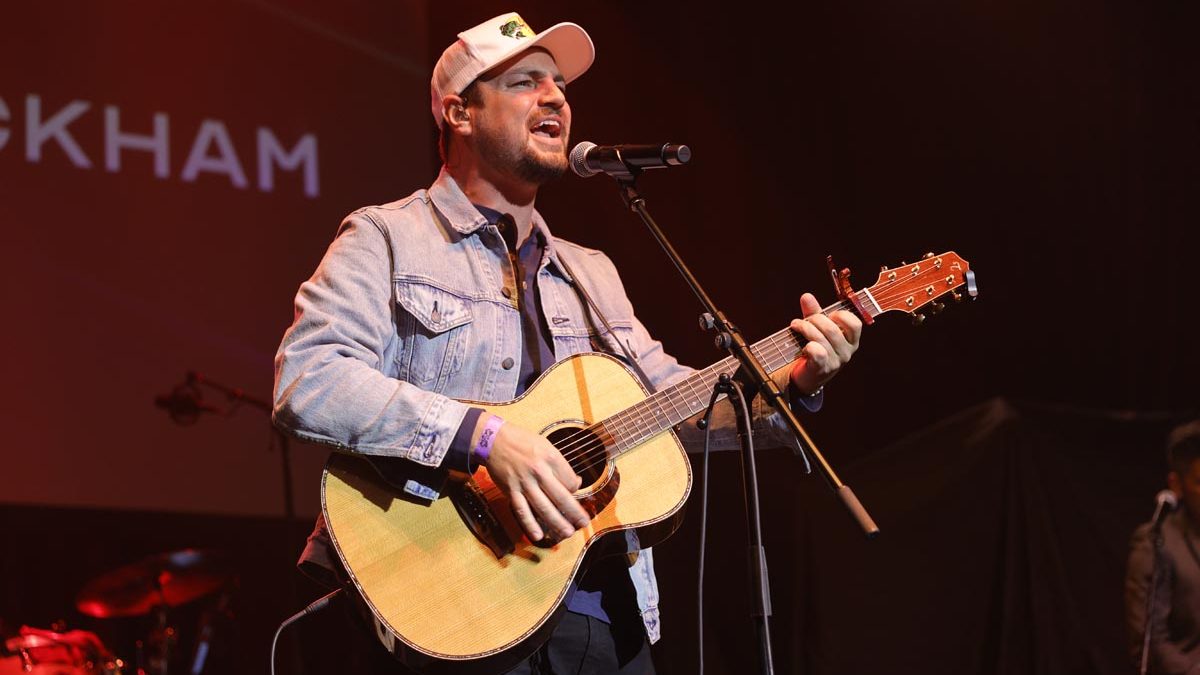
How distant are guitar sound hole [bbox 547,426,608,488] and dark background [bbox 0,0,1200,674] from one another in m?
1.84

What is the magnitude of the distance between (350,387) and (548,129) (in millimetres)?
1029

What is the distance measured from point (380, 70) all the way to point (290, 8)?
1.72ft

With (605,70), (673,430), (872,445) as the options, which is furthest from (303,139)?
(673,430)

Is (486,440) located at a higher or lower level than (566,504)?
higher

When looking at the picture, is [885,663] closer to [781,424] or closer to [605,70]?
[781,424]

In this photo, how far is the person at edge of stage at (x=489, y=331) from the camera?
2613 mm

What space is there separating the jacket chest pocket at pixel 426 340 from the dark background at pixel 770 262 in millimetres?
1951

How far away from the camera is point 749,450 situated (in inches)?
93.8
